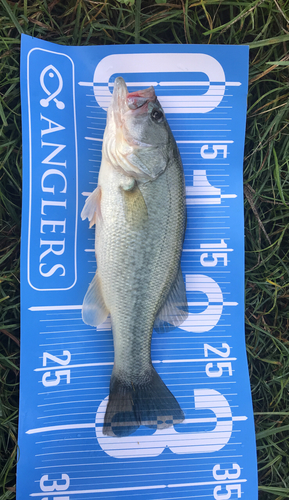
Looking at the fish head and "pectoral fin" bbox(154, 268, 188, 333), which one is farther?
"pectoral fin" bbox(154, 268, 188, 333)

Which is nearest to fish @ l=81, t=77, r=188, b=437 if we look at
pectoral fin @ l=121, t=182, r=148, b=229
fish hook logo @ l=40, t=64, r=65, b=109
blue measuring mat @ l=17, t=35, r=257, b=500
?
pectoral fin @ l=121, t=182, r=148, b=229

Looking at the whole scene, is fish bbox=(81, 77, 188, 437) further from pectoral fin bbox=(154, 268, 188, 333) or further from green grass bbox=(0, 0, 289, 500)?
green grass bbox=(0, 0, 289, 500)

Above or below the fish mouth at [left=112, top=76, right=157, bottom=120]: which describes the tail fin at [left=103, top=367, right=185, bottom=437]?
below

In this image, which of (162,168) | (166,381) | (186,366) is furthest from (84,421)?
(162,168)

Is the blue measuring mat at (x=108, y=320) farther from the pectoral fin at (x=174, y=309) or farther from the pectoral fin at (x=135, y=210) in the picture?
the pectoral fin at (x=135, y=210)

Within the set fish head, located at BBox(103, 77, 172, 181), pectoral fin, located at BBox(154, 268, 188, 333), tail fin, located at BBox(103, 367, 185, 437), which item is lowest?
tail fin, located at BBox(103, 367, 185, 437)

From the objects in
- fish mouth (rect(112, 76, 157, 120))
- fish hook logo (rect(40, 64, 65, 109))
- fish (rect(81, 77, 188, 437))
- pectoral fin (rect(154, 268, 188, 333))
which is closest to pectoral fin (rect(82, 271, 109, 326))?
fish (rect(81, 77, 188, 437))

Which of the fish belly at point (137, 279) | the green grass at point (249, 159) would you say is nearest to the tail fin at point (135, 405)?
the fish belly at point (137, 279)
